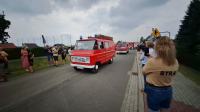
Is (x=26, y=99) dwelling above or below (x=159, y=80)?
below

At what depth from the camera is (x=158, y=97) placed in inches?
118

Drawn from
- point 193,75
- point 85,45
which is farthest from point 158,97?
point 85,45

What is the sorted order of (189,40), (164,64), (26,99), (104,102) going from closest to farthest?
1. (164,64)
2. (104,102)
3. (26,99)
4. (189,40)

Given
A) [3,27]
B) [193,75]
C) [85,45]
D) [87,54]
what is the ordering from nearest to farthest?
[193,75] < [87,54] < [85,45] < [3,27]

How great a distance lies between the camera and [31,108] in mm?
5812

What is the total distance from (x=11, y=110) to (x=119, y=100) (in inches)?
148

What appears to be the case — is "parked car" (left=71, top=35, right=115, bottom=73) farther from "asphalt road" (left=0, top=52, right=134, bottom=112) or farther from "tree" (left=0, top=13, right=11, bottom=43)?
"tree" (left=0, top=13, right=11, bottom=43)

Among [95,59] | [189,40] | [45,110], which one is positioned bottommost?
[45,110]

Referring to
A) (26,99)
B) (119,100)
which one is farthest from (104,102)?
(26,99)

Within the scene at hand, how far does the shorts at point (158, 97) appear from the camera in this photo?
3.00m

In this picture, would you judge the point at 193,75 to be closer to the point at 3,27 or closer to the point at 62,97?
the point at 62,97

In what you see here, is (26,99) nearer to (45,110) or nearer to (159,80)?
(45,110)

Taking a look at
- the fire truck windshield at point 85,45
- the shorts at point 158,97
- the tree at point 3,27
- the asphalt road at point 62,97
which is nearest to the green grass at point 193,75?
the asphalt road at point 62,97

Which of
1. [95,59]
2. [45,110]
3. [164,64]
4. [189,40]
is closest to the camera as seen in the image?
[164,64]
